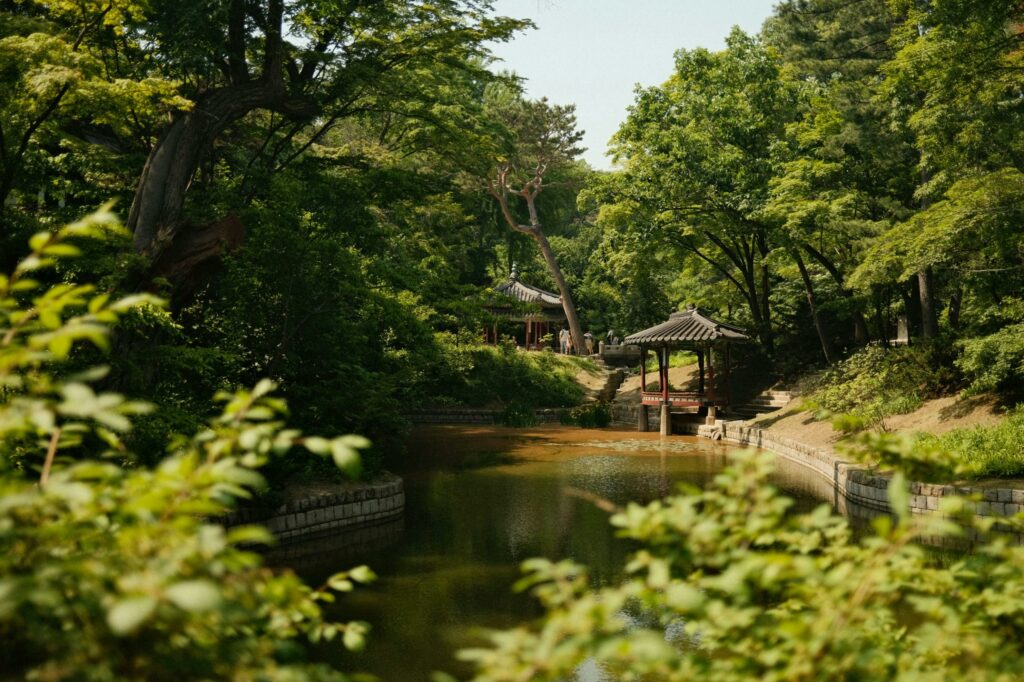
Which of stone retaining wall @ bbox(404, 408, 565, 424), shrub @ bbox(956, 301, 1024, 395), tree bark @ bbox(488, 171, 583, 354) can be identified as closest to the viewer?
shrub @ bbox(956, 301, 1024, 395)

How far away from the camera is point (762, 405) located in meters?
24.1

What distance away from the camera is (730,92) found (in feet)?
81.6

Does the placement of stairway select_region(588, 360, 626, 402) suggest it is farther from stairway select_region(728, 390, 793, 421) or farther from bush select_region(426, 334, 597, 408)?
stairway select_region(728, 390, 793, 421)

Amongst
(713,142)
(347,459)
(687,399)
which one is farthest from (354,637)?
(713,142)

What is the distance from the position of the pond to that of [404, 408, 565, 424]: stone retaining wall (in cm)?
579

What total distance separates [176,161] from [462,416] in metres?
16.9

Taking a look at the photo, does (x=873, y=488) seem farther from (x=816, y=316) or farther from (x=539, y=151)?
(x=539, y=151)

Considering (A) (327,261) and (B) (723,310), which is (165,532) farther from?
(B) (723,310)

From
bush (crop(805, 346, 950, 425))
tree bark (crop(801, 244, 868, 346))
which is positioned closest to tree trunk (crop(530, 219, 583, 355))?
tree bark (crop(801, 244, 868, 346))

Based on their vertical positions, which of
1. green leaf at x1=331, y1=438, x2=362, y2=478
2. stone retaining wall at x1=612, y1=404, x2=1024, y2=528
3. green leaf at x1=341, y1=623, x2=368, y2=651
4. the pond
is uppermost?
green leaf at x1=331, y1=438, x2=362, y2=478

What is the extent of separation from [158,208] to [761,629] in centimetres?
1011

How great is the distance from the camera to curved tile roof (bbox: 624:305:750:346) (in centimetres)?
2362

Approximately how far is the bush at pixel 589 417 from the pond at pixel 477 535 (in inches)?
190

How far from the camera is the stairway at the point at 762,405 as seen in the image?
23438 millimetres
